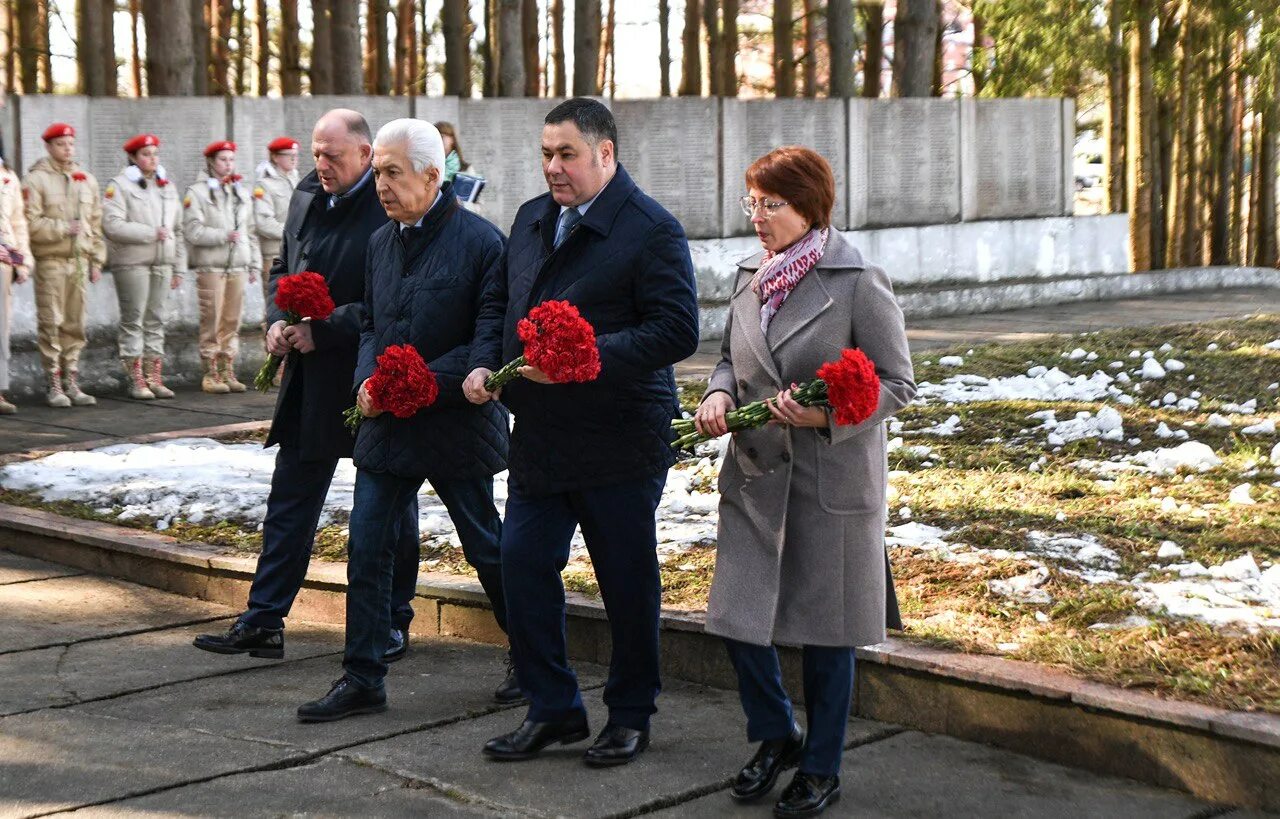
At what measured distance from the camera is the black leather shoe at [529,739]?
17.3ft

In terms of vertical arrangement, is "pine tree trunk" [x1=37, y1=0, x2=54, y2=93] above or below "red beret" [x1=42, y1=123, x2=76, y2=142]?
above

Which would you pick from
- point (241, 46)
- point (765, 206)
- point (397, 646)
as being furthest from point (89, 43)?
point (765, 206)

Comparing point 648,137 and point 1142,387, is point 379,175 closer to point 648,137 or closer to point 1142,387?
point 1142,387

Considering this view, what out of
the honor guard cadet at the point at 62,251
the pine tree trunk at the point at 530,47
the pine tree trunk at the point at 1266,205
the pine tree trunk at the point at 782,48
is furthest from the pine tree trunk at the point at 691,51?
the honor guard cadet at the point at 62,251

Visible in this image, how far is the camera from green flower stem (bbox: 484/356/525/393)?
5.24 meters

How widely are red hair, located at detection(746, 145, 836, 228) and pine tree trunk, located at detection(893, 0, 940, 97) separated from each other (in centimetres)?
2009

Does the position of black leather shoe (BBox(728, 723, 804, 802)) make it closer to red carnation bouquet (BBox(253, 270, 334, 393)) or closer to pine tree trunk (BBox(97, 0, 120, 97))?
red carnation bouquet (BBox(253, 270, 334, 393))

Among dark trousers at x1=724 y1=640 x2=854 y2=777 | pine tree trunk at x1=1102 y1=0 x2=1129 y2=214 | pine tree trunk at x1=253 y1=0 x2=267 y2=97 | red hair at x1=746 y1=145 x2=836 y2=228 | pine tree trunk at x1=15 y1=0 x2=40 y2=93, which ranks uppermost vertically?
pine tree trunk at x1=253 y1=0 x2=267 y2=97

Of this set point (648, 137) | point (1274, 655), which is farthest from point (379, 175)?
point (648, 137)

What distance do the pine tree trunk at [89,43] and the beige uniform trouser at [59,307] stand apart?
9.46 meters

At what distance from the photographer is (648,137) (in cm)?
1942

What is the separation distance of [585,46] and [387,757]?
1857 centimetres

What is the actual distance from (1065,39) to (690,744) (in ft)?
71.8

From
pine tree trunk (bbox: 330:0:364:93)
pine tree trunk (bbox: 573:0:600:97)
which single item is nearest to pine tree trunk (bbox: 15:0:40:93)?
pine tree trunk (bbox: 330:0:364:93)
